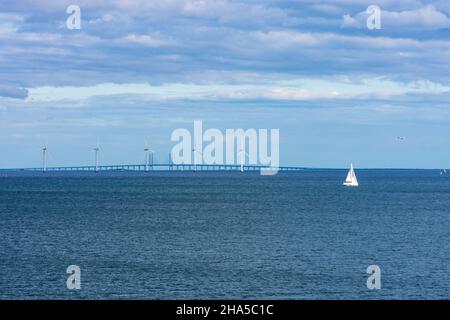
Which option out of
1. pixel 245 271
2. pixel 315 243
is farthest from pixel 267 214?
pixel 245 271

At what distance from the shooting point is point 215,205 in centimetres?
15650

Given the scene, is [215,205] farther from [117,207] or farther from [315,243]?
[315,243]

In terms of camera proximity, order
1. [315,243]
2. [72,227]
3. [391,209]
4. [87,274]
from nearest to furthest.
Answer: [87,274]
[315,243]
[72,227]
[391,209]

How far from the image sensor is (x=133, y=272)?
61.8 metres

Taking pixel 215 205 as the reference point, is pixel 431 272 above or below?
below

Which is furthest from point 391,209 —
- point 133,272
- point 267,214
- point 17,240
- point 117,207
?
point 133,272

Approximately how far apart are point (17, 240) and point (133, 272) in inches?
1139
